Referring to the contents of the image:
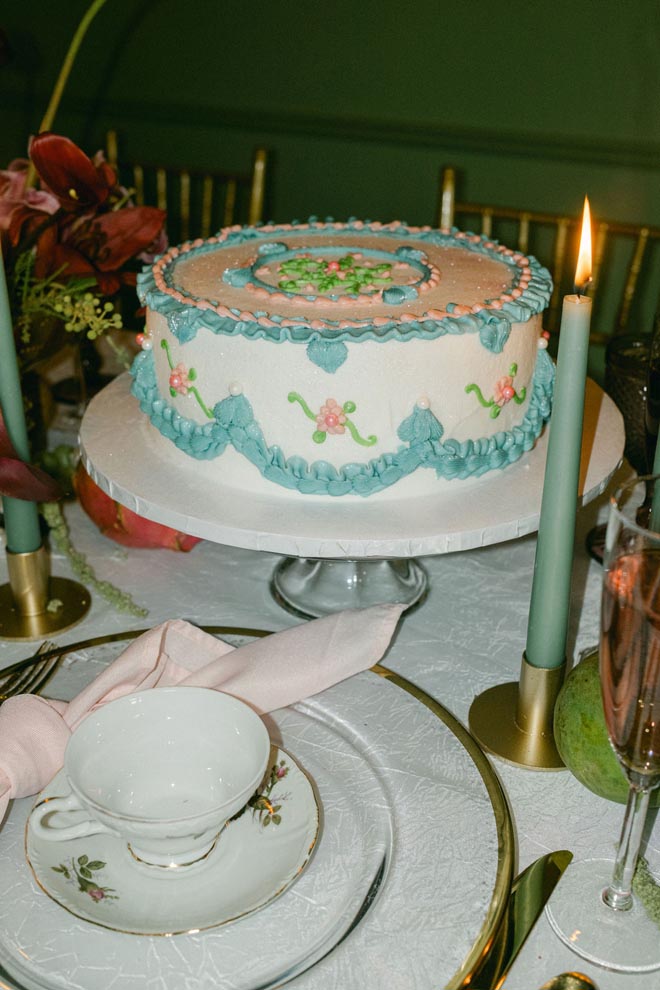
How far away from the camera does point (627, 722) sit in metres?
0.74

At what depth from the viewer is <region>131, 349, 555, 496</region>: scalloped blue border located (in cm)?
120

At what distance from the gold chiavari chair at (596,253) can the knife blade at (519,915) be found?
5.34 ft

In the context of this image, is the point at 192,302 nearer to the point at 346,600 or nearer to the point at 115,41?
the point at 346,600

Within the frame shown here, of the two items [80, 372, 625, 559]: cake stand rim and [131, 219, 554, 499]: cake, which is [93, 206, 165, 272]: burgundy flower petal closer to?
[131, 219, 554, 499]: cake

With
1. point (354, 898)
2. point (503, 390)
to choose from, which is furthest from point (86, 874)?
point (503, 390)

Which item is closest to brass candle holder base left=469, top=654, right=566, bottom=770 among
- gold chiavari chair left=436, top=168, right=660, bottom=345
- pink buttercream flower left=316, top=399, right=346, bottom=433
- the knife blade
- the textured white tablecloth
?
the textured white tablecloth

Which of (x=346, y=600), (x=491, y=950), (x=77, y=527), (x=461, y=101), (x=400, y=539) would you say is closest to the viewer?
(x=491, y=950)

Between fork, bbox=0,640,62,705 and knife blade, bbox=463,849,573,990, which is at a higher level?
knife blade, bbox=463,849,573,990

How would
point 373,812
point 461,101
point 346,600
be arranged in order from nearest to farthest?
point 373,812 < point 346,600 < point 461,101

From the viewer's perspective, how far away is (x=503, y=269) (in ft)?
4.76

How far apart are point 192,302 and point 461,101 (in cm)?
231

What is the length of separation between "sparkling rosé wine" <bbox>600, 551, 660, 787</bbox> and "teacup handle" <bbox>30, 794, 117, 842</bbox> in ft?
1.37

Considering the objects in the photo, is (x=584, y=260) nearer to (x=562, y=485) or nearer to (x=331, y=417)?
(x=562, y=485)

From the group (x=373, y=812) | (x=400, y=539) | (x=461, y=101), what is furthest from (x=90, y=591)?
(x=461, y=101)
